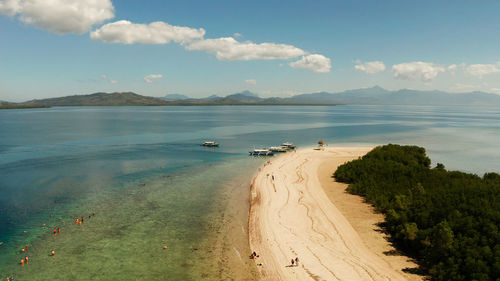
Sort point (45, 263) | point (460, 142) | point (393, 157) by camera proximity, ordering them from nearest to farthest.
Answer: point (45, 263), point (393, 157), point (460, 142)

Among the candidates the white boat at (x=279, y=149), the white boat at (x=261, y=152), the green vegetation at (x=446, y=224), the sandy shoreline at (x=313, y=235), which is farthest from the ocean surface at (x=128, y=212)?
the green vegetation at (x=446, y=224)

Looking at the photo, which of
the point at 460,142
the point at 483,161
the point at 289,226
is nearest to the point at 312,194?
the point at 289,226

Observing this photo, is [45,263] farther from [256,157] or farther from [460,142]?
[460,142]

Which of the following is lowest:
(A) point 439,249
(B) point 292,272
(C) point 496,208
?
(B) point 292,272

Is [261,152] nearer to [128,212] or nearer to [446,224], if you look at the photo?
[128,212]

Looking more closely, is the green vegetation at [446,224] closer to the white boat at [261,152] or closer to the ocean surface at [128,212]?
the ocean surface at [128,212]

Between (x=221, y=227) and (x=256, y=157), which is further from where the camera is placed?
(x=256, y=157)
